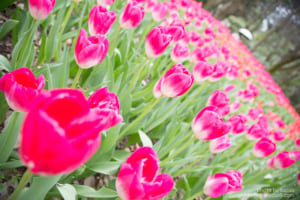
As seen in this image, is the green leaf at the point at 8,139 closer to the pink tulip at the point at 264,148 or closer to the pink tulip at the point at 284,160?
the pink tulip at the point at 264,148

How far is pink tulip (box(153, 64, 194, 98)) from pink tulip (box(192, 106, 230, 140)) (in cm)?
12

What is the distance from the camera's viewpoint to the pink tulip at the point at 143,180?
1.43 ft

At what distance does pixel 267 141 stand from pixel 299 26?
15249mm

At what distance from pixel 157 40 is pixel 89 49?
1.28ft

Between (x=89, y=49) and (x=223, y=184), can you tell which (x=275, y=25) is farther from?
(x=89, y=49)

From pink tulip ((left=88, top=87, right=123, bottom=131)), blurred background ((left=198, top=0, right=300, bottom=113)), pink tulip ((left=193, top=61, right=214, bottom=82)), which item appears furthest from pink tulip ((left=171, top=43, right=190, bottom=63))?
blurred background ((left=198, top=0, right=300, bottom=113))

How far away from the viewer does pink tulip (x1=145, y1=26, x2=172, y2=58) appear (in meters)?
0.95

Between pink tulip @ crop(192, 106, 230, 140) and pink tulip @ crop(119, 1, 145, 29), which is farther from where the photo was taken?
pink tulip @ crop(119, 1, 145, 29)

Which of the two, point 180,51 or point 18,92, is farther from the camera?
point 180,51

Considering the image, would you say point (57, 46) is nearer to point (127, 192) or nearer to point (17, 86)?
point (17, 86)

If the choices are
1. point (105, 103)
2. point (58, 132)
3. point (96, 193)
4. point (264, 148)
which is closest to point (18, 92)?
point (105, 103)

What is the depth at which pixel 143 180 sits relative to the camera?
0.48 m

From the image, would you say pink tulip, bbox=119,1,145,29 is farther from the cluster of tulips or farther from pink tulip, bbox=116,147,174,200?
pink tulip, bbox=116,147,174,200

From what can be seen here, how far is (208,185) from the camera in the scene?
0.86 m
